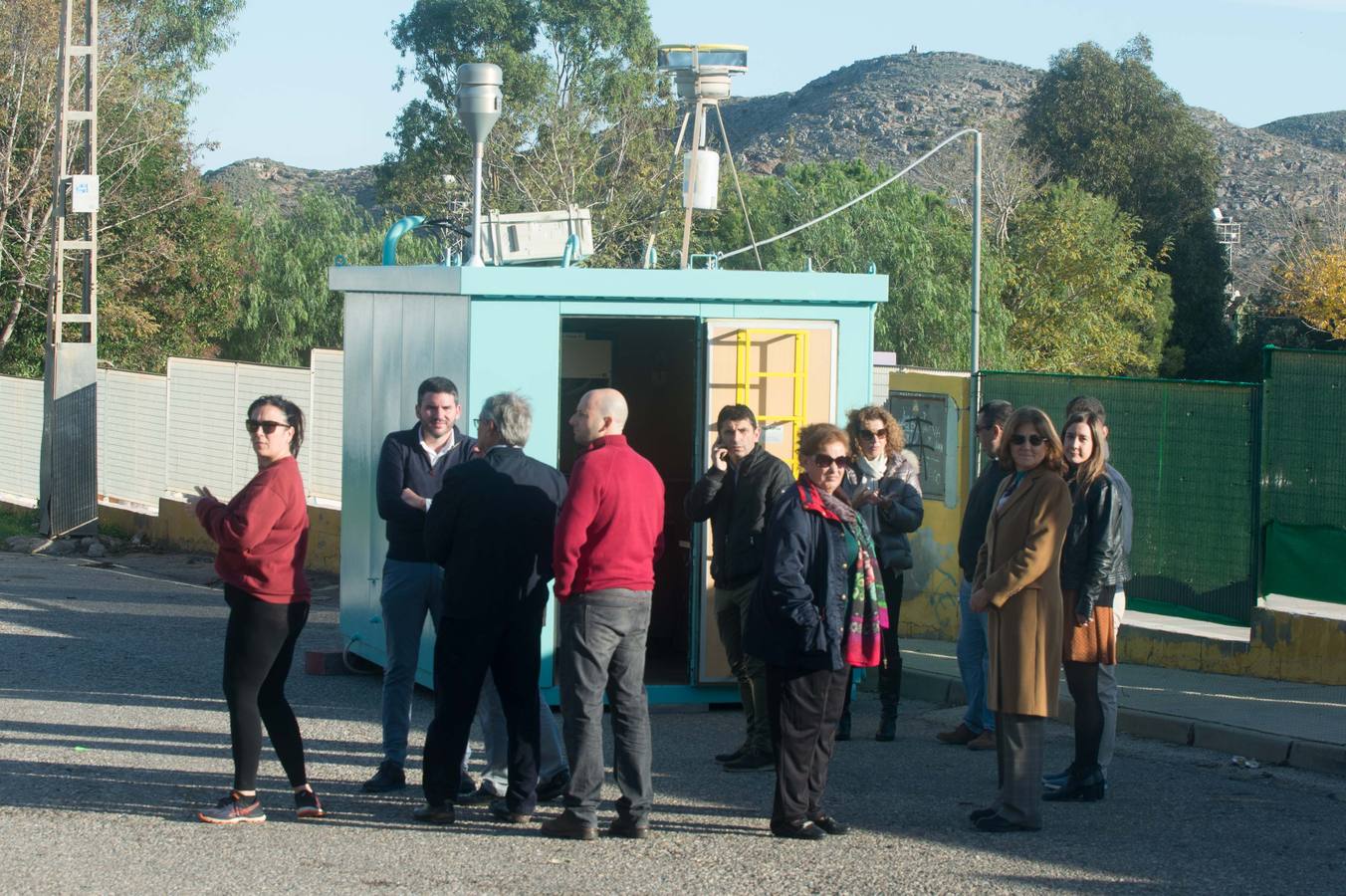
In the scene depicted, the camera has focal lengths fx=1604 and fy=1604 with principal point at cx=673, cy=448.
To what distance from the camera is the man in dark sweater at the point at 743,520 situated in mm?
7648

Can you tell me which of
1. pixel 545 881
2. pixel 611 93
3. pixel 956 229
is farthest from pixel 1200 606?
pixel 611 93

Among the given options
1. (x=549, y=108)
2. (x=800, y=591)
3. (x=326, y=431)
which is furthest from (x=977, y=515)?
(x=549, y=108)

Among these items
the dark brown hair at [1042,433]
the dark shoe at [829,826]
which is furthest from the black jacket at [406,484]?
the dark brown hair at [1042,433]

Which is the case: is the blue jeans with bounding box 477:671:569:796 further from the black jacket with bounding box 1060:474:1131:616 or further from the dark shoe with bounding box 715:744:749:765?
the black jacket with bounding box 1060:474:1131:616

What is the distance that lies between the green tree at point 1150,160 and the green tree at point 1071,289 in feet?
25.5

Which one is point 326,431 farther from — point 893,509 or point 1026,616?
point 1026,616

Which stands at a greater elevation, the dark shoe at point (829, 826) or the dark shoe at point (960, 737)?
the dark shoe at point (829, 826)

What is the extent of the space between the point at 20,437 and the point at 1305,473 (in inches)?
828

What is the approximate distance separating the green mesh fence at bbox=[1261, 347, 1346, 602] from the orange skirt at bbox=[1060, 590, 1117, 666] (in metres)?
3.49

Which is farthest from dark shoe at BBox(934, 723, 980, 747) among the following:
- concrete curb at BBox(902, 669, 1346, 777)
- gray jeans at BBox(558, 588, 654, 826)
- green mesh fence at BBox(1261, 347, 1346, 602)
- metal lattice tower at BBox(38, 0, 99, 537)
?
metal lattice tower at BBox(38, 0, 99, 537)

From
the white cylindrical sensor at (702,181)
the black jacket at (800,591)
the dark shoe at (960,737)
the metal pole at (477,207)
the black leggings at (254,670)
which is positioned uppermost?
the white cylindrical sensor at (702,181)

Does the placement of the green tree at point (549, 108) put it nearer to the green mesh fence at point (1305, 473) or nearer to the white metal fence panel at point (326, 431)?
the white metal fence panel at point (326, 431)

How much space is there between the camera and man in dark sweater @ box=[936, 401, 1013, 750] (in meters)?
7.87

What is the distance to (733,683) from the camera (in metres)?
9.29
